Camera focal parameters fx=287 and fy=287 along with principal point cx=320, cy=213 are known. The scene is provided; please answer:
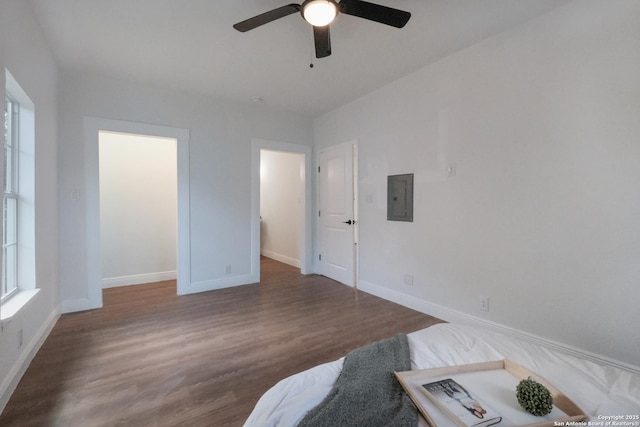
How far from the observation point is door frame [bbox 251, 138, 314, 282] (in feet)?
13.9

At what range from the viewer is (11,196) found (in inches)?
83.4

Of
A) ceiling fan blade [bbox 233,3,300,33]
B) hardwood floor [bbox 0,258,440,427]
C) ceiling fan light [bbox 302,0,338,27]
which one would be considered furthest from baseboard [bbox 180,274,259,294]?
ceiling fan light [bbox 302,0,338,27]

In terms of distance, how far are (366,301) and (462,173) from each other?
71.9 inches

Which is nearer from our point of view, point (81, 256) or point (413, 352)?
point (413, 352)

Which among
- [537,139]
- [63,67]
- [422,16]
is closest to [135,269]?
[63,67]

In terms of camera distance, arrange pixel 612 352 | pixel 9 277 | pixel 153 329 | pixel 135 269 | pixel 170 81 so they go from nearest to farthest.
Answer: pixel 612 352 → pixel 9 277 → pixel 153 329 → pixel 170 81 → pixel 135 269

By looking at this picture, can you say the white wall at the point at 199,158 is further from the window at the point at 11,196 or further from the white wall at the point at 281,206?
the white wall at the point at 281,206

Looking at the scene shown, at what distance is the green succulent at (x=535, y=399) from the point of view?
33.1 inches

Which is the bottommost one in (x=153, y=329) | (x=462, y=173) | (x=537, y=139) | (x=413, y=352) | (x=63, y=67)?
(x=153, y=329)

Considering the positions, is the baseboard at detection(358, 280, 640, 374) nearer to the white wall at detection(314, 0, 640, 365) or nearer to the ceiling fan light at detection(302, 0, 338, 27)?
the white wall at detection(314, 0, 640, 365)

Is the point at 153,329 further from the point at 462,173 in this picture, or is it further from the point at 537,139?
the point at 537,139

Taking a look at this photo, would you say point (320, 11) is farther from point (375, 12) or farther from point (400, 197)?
point (400, 197)

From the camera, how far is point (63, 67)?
3039 mm

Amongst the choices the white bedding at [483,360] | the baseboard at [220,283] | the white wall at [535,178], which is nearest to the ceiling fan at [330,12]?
the white wall at [535,178]
